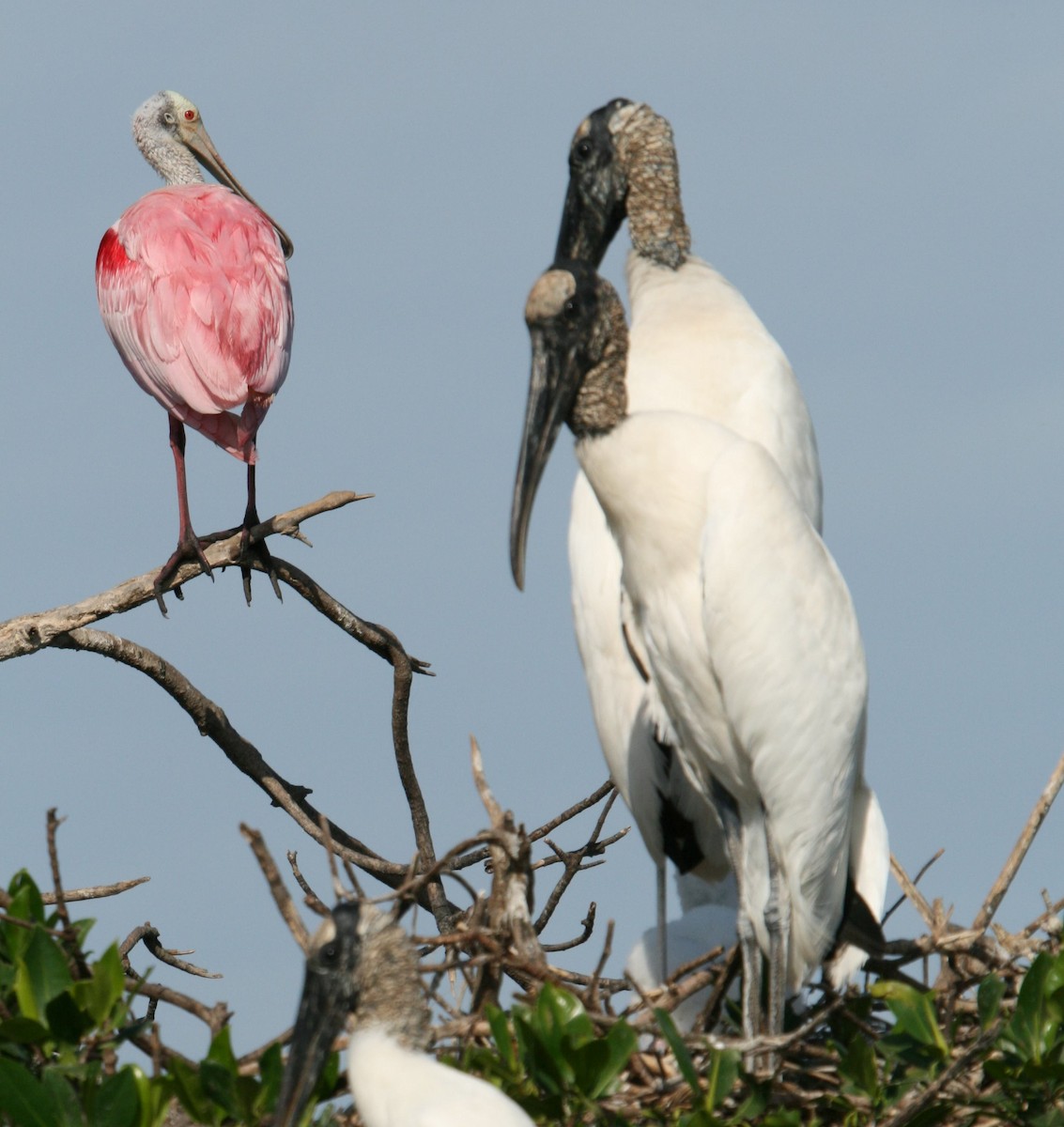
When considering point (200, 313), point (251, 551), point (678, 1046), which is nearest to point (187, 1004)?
point (678, 1046)

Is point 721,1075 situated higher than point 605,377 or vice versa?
point 605,377

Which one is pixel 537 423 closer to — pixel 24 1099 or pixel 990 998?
pixel 990 998

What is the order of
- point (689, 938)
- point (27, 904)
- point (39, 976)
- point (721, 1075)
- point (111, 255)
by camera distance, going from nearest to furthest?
point (39, 976), point (721, 1075), point (27, 904), point (689, 938), point (111, 255)

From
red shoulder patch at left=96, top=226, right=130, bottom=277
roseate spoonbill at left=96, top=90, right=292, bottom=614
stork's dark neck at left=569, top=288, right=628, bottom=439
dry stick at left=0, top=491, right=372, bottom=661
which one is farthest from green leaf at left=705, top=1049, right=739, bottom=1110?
red shoulder patch at left=96, top=226, right=130, bottom=277

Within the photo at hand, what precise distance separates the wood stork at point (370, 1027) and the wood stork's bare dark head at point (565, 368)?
868 millimetres

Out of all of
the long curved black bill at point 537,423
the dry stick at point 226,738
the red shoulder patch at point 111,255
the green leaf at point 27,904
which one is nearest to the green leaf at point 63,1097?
the green leaf at point 27,904

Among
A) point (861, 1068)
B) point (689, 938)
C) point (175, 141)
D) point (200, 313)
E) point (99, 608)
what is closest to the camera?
point (861, 1068)

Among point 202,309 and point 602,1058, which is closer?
point 602,1058

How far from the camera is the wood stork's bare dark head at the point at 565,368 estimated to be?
4984 millimetres

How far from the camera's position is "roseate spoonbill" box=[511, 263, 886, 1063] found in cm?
504

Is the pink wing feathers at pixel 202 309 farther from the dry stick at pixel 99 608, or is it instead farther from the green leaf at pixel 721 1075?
the green leaf at pixel 721 1075

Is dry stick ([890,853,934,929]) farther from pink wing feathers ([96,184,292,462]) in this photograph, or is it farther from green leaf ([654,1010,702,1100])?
pink wing feathers ([96,184,292,462])

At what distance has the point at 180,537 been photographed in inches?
309

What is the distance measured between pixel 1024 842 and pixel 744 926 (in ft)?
2.40
